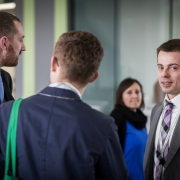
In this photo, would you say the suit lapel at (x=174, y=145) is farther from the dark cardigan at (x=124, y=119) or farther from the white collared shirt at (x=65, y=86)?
the dark cardigan at (x=124, y=119)

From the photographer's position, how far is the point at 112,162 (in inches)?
42.6

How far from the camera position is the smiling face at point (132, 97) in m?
2.88

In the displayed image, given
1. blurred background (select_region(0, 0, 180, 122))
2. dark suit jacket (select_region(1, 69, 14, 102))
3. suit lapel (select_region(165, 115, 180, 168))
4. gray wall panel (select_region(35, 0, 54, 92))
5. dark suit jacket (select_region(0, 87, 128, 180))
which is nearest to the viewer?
dark suit jacket (select_region(0, 87, 128, 180))

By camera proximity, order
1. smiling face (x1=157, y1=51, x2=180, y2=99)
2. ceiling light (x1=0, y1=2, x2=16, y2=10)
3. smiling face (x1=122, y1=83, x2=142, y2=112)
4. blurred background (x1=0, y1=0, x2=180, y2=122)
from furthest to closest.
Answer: ceiling light (x1=0, y1=2, x2=16, y2=10) → blurred background (x1=0, y1=0, x2=180, y2=122) → smiling face (x1=122, y1=83, x2=142, y2=112) → smiling face (x1=157, y1=51, x2=180, y2=99)

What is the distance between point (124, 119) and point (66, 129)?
170 cm

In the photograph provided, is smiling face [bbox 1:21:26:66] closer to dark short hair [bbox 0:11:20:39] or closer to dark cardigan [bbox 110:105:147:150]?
dark short hair [bbox 0:11:20:39]

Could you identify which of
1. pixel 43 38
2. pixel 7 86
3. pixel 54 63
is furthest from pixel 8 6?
pixel 54 63

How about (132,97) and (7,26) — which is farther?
(132,97)

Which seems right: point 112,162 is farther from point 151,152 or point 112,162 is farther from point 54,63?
point 151,152

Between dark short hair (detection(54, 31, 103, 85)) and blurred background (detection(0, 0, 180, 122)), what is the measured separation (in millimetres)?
2752

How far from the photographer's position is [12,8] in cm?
422

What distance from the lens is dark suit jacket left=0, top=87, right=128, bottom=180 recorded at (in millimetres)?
1034

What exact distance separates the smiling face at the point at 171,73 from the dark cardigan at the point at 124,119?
1089 millimetres

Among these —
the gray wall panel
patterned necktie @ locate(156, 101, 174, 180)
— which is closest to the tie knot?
patterned necktie @ locate(156, 101, 174, 180)
